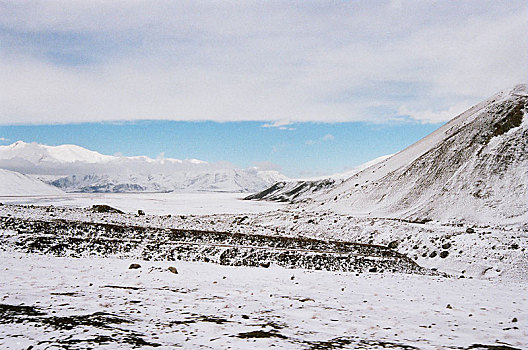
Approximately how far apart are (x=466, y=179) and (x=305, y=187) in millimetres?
108159

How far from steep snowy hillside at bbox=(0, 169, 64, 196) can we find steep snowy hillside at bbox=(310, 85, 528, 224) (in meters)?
145

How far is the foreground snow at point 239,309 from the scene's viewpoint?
26.9 ft

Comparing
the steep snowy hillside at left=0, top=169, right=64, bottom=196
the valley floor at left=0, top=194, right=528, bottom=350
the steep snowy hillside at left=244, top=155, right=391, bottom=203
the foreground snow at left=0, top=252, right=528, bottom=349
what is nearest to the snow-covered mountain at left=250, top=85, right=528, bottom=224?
the valley floor at left=0, top=194, right=528, bottom=350

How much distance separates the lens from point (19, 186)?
530 feet

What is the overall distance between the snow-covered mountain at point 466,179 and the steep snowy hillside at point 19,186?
144607 mm

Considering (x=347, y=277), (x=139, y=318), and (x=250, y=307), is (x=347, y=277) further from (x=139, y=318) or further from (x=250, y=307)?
(x=139, y=318)

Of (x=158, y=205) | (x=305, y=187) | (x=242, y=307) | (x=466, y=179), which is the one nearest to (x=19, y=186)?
(x=158, y=205)

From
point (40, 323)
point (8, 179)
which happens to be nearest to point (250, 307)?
point (40, 323)

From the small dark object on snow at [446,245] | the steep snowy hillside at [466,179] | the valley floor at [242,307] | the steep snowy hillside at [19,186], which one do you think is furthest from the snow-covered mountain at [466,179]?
the steep snowy hillside at [19,186]

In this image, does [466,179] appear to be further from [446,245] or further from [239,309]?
[239,309]

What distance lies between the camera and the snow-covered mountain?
41.3 metres

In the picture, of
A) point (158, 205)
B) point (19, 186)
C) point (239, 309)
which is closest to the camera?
point (239, 309)

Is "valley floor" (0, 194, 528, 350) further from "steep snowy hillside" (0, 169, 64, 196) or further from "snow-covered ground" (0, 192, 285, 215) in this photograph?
"steep snowy hillside" (0, 169, 64, 196)

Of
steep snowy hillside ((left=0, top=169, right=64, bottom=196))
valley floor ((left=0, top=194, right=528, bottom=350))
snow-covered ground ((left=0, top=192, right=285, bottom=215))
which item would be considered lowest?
snow-covered ground ((left=0, top=192, right=285, bottom=215))
